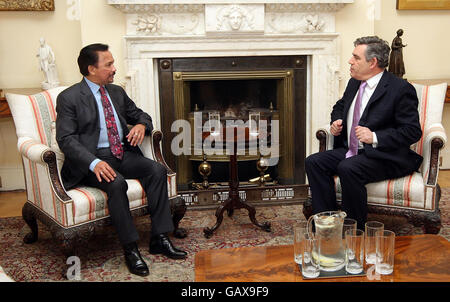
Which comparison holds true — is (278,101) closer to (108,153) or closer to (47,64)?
(108,153)

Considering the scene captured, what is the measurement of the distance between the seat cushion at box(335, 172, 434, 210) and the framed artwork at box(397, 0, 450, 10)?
6.62 feet

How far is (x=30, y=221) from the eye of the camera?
2896 mm

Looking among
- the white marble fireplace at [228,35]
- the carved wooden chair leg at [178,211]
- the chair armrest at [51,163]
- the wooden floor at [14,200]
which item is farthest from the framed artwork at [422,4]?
the chair armrest at [51,163]

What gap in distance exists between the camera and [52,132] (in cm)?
279

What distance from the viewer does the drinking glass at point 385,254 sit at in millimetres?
1717

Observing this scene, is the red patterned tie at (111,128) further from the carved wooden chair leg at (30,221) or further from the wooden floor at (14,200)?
the wooden floor at (14,200)

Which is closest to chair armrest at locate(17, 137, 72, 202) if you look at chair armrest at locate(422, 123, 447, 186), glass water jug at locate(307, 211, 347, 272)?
glass water jug at locate(307, 211, 347, 272)

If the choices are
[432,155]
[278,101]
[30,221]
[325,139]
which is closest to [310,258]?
[432,155]

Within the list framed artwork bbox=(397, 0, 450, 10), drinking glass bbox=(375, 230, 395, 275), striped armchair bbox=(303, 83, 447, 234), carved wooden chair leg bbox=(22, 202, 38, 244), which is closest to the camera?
drinking glass bbox=(375, 230, 395, 275)

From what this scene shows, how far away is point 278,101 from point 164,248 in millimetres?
1871

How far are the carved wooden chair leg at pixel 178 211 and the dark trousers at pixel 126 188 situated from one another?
160 millimetres

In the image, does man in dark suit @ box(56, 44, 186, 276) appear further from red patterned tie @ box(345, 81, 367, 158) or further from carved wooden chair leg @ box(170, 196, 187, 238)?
red patterned tie @ box(345, 81, 367, 158)

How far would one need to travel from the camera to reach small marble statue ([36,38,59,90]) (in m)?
3.63
